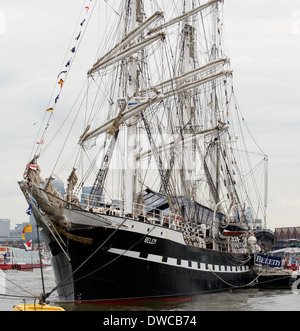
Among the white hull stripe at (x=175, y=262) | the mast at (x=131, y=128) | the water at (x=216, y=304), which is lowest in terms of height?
the water at (x=216, y=304)

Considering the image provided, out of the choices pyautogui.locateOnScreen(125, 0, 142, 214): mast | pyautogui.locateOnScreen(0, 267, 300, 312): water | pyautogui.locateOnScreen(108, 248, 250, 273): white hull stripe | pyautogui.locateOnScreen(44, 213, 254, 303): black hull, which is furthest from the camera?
pyautogui.locateOnScreen(125, 0, 142, 214): mast

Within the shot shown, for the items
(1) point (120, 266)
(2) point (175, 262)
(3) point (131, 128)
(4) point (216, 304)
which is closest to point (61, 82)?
(3) point (131, 128)

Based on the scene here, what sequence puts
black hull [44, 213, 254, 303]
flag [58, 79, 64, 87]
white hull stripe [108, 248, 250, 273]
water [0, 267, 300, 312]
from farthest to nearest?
flag [58, 79, 64, 87], white hull stripe [108, 248, 250, 273], black hull [44, 213, 254, 303], water [0, 267, 300, 312]

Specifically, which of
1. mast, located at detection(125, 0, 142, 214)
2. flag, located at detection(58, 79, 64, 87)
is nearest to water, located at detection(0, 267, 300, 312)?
mast, located at detection(125, 0, 142, 214)

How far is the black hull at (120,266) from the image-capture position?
25547mm

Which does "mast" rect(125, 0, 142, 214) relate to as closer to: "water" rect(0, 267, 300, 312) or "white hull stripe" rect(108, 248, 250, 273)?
"white hull stripe" rect(108, 248, 250, 273)

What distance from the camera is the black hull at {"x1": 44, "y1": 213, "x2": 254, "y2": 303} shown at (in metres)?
25.5

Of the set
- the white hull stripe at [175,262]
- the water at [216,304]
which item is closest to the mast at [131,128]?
the white hull stripe at [175,262]

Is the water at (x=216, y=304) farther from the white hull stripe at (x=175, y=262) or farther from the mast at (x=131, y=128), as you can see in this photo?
the mast at (x=131, y=128)

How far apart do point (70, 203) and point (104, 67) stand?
460 inches

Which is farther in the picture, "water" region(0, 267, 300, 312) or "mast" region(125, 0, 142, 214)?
"mast" region(125, 0, 142, 214)

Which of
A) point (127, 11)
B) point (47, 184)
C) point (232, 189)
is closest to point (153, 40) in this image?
point (127, 11)

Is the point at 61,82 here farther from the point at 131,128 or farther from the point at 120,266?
the point at 120,266
